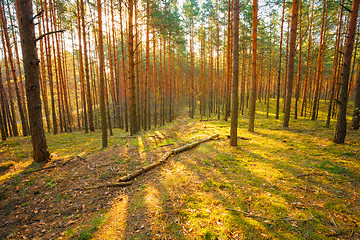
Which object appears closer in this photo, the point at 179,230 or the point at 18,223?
the point at 179,230

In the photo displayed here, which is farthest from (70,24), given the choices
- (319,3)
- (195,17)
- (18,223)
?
(319,3)

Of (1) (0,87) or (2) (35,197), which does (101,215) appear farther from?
(1) (0,87)

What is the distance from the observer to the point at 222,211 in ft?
13.2

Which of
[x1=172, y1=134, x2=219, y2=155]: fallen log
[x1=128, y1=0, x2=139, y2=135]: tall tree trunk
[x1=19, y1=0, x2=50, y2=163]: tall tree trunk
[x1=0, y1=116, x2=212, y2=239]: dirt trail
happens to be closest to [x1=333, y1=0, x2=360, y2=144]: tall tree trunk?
[x1=172, y1=134, x2=219, y2=155]: fallen log

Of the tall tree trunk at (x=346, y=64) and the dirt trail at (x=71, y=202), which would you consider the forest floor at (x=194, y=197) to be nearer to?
the dirt trail at (x=71, y=202)

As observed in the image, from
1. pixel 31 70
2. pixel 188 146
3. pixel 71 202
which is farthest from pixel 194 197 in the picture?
pixel 31 70

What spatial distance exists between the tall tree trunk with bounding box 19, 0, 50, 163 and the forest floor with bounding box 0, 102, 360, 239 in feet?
4.56

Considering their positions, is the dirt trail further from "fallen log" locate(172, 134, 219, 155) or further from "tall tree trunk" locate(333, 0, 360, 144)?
"tall tree trunk" locate(333, 0, 360, 144)

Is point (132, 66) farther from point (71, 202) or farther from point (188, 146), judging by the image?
point (71, 202)

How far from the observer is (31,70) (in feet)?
20.6

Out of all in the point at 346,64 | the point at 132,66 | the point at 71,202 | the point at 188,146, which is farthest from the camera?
the point at 132,66

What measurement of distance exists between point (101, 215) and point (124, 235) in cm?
120

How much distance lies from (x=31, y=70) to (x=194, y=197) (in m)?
8.44

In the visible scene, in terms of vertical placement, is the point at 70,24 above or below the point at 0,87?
above
